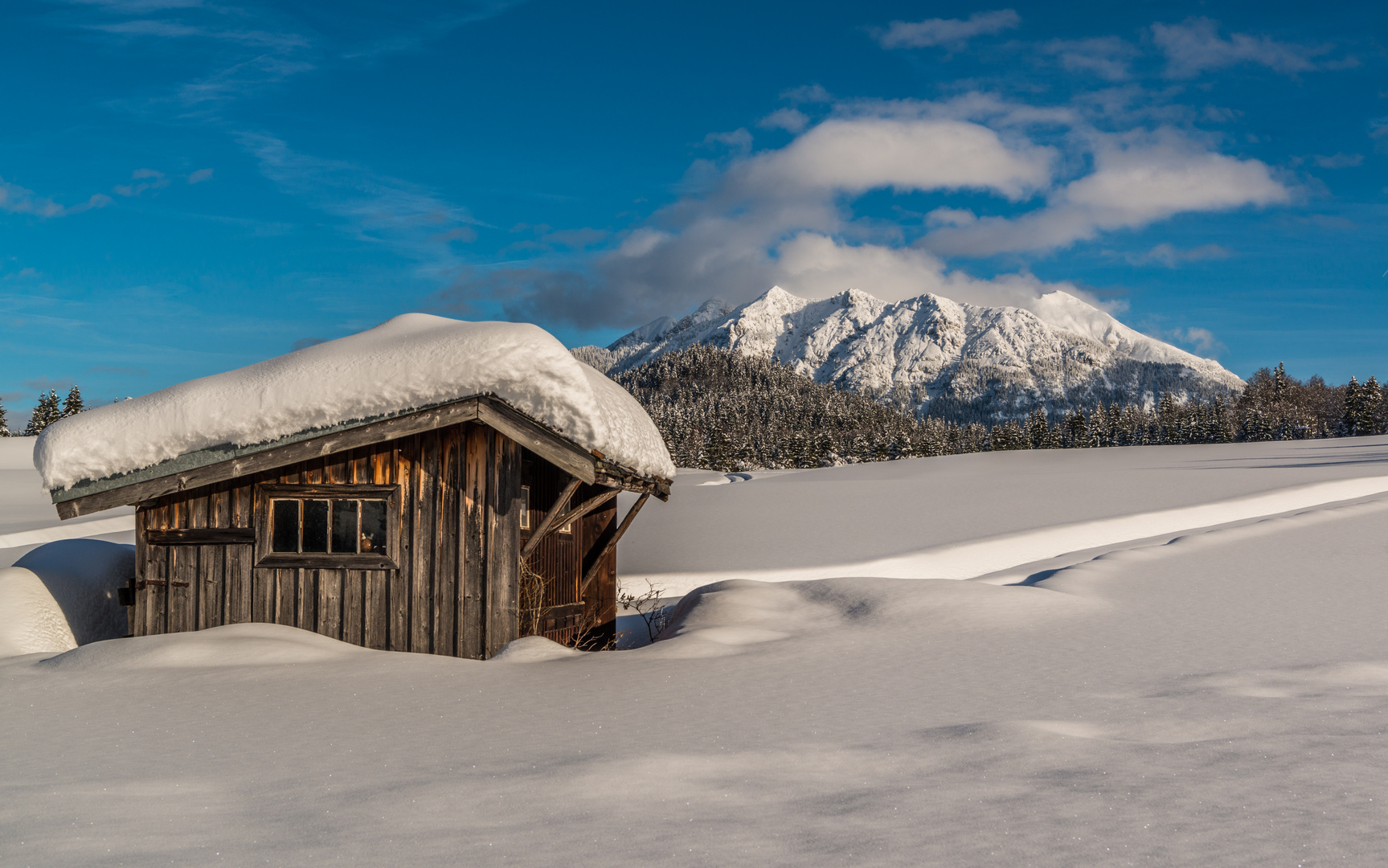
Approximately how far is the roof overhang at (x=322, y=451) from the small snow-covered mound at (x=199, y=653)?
164 cm

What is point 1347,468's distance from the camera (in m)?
33.5

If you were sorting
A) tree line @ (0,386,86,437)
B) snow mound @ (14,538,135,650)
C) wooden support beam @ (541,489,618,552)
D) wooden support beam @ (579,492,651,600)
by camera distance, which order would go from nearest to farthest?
wooden support beam @ (541,489,618,552), snow mound @ (14,538,135,650), wooden support beam @ (579,492,651,600), tree line @ (0,386,86,437)

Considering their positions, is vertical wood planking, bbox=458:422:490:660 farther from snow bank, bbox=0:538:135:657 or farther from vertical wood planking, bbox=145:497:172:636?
snow bank, bbox=0:538:135:657

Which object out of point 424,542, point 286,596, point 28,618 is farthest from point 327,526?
point 28,618

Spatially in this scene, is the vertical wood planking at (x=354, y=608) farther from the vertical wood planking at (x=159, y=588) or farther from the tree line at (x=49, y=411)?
the tree line at (x=49, y=411)

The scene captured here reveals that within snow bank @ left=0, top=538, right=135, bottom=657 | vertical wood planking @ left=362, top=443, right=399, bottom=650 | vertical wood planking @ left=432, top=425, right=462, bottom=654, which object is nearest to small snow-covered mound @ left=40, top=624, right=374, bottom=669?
vertical wood planking @ left=362, top=443, right=399, bottom=650

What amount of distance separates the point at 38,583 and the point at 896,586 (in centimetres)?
1085

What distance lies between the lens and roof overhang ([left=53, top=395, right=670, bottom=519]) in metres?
8.39

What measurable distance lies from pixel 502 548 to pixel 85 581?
5.85 metres

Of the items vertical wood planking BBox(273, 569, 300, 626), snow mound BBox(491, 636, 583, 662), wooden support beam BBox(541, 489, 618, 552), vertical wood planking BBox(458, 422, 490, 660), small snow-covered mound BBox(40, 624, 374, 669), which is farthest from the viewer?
wooden support beam BBox(541, 489, 618, 552)

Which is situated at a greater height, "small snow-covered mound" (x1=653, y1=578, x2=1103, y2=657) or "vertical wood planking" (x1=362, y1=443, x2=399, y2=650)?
"vertical wood planking" (x1=362, y1=443, x2=399, y2=650)

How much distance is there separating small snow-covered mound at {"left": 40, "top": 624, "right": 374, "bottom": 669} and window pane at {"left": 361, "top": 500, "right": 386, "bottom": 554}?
115 centimetres

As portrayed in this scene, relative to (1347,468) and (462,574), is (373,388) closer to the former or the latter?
(462,574)

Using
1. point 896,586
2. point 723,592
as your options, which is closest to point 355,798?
point 723,592
